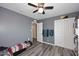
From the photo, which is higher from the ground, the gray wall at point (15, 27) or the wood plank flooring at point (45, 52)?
the gray wall at point (15, 27)

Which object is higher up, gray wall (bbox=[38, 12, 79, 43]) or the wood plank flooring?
gray wall (bbox=[38, 12, 79, 43])

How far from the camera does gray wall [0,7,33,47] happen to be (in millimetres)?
955

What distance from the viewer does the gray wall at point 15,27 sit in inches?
37.6

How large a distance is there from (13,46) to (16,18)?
350mm

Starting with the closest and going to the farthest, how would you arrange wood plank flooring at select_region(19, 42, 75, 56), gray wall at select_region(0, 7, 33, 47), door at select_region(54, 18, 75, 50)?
wood plank flooring at select_region(19, 42, 75, 56) → gray wall at select_region(0, 7, 33, 47) → door at select_region(54, 18, 75, 50)

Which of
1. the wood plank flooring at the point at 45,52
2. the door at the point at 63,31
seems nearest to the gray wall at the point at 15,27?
the wood plank flooring at the point at 45,52

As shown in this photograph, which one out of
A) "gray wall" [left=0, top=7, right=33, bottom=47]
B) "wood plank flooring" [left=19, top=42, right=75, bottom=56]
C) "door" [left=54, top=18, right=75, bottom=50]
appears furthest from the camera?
"door" [left=54, top=18, right=75, bottom=50]

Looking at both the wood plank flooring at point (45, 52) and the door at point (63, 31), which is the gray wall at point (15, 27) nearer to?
the wood plank flooring at point (45, 52)

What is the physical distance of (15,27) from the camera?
1.00 meters

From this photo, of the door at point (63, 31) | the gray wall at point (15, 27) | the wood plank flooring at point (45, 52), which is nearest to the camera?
the wood plank flooring at point (45, 52)

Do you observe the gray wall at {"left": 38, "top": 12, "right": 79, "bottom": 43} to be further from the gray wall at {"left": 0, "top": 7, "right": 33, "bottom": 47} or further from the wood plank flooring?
the gray wall at {"left": 0, "top": 7, "right": 33, "bottom": 47}

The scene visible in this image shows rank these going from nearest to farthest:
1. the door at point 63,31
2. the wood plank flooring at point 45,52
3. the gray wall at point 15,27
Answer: the wood plank flooring at point 45,52
the gray wall at point 15,27
the door at point 63,31

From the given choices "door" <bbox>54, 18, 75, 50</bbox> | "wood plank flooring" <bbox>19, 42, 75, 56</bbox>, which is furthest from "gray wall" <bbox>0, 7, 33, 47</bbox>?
"door" <bbox>54, 18, 75, 50</bbox>

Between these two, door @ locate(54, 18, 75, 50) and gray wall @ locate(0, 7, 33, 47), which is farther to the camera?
door @ locate(54, 18, 75, 50)
